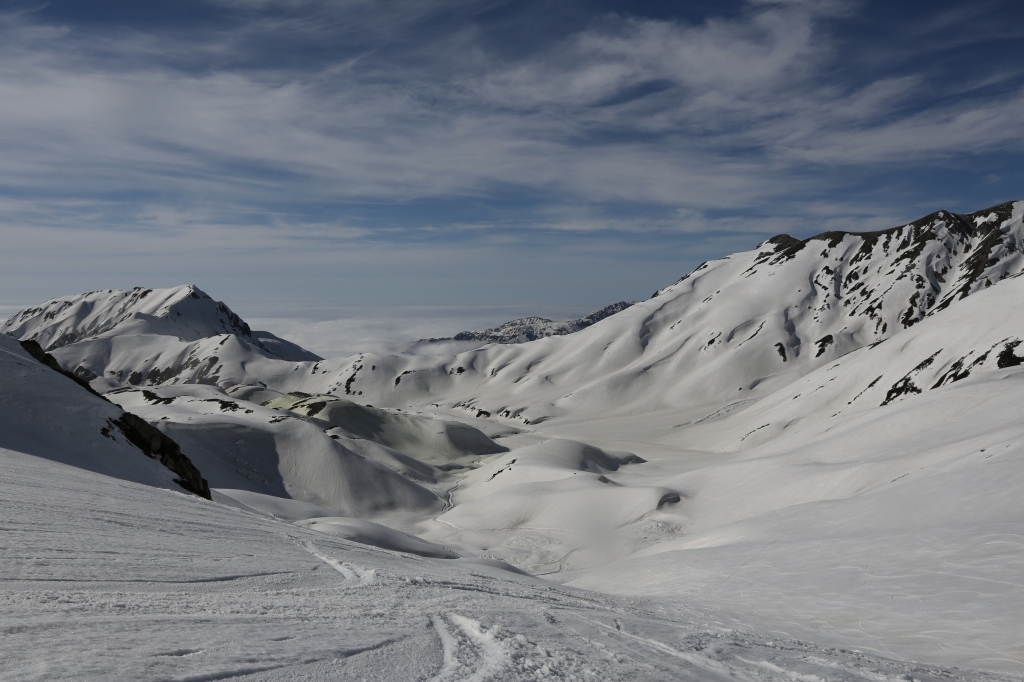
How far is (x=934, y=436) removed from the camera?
119 feet

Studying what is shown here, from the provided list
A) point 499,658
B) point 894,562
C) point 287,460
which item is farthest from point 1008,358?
point 287,460

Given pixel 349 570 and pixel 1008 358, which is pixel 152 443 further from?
pixel 1008 358

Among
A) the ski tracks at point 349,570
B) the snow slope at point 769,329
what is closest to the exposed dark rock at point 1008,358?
the ski tracks at point 349,570

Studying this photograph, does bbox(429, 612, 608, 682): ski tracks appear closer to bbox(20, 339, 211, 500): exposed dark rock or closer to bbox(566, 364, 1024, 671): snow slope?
bbox(566, 364, 1024, 671): snow slope

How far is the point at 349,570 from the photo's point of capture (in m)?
13.2

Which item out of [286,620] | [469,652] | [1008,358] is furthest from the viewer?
[1008,358]

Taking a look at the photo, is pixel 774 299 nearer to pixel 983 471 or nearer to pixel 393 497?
pixel 393 497

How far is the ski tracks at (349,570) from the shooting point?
12.4m

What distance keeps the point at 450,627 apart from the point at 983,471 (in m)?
21.8

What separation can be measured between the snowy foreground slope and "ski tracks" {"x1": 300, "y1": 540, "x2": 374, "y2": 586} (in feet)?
0.16

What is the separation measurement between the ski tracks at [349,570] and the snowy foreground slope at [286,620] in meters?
0.05

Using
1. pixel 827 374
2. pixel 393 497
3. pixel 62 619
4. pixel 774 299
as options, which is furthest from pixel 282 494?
pixel 774 299

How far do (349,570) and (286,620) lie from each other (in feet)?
15.3

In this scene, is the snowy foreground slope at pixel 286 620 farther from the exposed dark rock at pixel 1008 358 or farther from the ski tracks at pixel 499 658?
the exposed dark rock at pixel 1008 358
